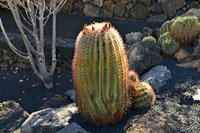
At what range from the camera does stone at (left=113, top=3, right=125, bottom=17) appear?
7545 millimetres

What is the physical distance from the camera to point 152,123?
2625mm

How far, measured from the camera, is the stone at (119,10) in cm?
754

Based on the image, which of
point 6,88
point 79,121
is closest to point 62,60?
point 6,88

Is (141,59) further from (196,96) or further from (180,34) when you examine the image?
(196,96)

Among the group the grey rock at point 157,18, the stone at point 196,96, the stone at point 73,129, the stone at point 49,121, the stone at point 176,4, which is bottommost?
the stone at point 49,121

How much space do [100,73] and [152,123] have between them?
22.5 inches

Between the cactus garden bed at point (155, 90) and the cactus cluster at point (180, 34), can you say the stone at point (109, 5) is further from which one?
the cactus cluster at point (180, 34)

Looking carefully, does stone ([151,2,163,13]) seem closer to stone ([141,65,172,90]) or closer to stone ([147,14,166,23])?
stone ([147,14,166,23])

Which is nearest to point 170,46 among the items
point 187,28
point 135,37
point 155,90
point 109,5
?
point 187,28

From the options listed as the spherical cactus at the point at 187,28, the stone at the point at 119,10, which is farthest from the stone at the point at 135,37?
the stone at the point at 119,10

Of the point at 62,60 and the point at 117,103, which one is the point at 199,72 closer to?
the point at 117,103

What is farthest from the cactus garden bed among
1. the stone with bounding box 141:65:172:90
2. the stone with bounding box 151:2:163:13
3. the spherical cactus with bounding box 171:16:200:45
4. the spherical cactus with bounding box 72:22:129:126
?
the stone with bounding box 151:2:163:13

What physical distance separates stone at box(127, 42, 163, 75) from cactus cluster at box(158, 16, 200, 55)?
0.27 m

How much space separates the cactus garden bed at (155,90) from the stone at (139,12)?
241 cm
